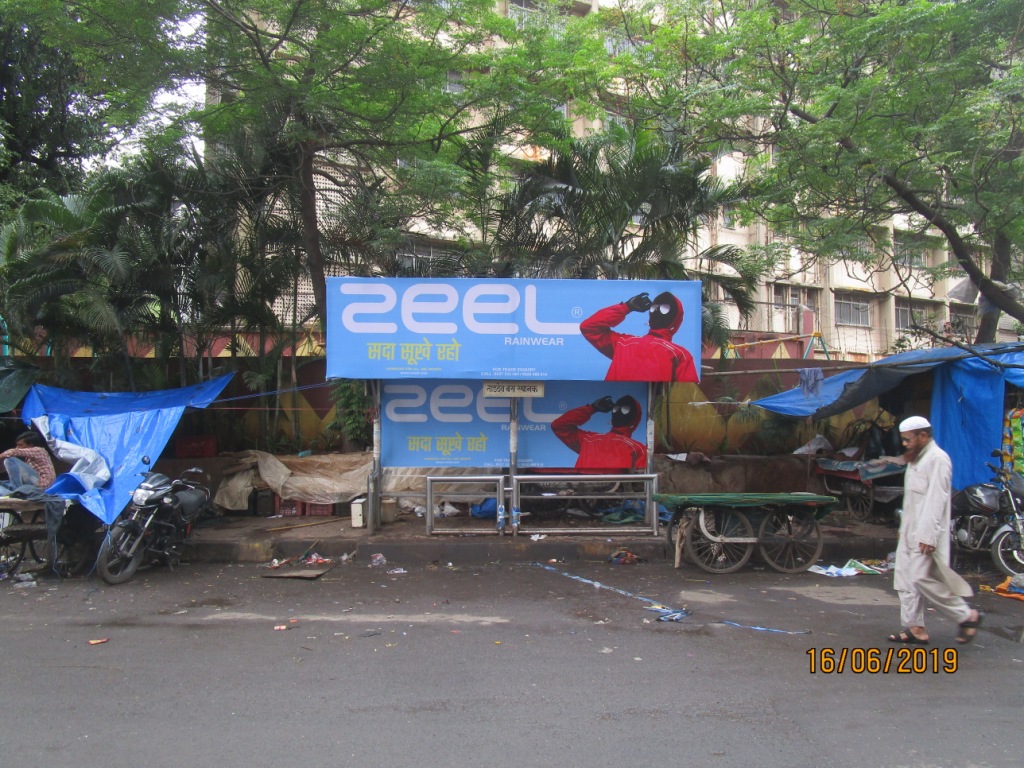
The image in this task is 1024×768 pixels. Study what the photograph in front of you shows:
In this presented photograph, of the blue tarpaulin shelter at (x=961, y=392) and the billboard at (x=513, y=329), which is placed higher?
the billboard at (x=513, y=329)

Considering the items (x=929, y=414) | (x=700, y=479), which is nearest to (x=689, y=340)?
(x=700, y=479)

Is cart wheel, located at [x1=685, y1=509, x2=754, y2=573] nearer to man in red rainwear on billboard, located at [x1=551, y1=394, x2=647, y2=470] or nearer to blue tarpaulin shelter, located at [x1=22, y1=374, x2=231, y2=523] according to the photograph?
man in red rainwear on billboard, located at [x1=551, y1=394, x2=647, y2=470]

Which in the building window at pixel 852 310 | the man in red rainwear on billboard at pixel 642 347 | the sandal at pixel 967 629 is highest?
the building window at pixel 852 310

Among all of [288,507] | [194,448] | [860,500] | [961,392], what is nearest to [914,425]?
[961,392]

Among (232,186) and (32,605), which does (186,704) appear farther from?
(232,186)

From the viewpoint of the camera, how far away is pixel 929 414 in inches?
403

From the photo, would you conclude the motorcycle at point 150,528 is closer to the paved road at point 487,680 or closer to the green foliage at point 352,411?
the paved road at point 487,680

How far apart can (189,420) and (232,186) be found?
3.94m

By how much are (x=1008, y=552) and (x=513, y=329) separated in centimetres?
614

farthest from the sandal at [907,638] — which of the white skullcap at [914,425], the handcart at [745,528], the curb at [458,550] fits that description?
the curb at [458,550]

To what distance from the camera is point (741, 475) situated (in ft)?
38.4

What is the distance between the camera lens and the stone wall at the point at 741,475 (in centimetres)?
1147

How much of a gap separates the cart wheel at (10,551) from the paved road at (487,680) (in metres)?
1.00

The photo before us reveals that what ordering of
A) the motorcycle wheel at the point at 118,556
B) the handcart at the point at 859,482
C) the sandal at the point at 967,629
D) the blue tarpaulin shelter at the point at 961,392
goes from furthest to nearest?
the handcart at the point at 859,482, the blue tarpaulin shelter at the point at 961,392, the motorcycle wheel at the point at 118,556, the sandal at the point at 967,629
